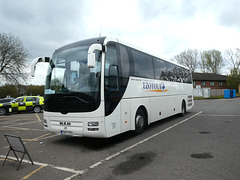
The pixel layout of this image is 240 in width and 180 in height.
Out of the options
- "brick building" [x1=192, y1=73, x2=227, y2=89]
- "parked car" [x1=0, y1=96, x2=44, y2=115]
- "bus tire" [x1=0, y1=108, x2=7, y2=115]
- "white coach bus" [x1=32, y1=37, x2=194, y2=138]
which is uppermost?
"brick building" [x1=192, y1=73, x2=227, y2=89]

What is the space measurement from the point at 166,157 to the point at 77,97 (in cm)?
288

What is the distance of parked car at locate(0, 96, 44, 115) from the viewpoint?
1781cm

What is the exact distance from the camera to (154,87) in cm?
840

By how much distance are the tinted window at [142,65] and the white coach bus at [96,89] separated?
4 cm

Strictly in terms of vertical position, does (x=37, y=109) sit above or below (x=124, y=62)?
below

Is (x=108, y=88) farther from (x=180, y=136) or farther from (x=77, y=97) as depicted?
(x=180, y=136)

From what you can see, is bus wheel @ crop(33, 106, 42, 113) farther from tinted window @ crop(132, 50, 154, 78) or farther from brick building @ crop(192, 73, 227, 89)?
brick building @ crop(192, 73, 227, 89)

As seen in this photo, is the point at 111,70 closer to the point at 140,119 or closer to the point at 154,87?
the point at 140,119

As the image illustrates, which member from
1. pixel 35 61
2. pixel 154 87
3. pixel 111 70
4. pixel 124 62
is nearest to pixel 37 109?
pixel 35 61

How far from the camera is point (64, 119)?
18.5ft

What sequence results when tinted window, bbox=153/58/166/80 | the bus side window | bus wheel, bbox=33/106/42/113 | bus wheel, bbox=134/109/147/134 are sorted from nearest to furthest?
the bus side window, bus wheel, bbox=134/109/147/134, tinted window, bbox=153/58/166/80, bus wheel, bbox=33/106/42/113

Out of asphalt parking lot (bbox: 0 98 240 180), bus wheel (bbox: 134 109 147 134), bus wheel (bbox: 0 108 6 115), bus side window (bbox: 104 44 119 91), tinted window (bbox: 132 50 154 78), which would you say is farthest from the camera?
bus wheel (bbox: 0 108 6 115)

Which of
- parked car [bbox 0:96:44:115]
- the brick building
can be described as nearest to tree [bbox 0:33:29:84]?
parked car [bbox 0:96:44:115]

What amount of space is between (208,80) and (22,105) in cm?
5308
